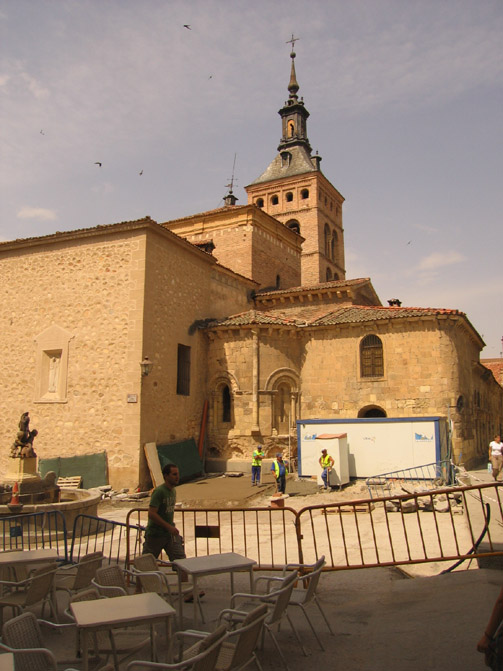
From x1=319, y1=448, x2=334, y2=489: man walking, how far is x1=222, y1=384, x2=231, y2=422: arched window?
5198mm

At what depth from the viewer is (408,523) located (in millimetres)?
10516

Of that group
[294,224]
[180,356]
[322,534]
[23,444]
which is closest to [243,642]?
[322,534]

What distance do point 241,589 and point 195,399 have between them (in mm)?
12285

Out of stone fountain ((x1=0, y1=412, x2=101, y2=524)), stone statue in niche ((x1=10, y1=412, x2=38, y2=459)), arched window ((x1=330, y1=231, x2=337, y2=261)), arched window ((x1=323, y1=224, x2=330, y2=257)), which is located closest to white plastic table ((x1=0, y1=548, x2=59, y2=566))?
stone fountain ((x1=0, y1=412, x2=101, y2=524))

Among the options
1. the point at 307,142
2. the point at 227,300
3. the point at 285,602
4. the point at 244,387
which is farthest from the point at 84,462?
the point at 307,142

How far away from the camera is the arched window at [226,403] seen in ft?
62.9

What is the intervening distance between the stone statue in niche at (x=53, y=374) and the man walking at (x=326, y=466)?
8905 millimetres

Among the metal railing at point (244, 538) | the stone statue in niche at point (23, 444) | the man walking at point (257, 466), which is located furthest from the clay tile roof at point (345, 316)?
the stone statue in niche at point (23, 444)

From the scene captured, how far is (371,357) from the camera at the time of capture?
18.4 m

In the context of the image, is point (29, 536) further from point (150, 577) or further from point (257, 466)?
point (257, 466)

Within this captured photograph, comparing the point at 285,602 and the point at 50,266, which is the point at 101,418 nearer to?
the point at 50,266

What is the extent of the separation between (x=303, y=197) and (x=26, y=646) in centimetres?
3772

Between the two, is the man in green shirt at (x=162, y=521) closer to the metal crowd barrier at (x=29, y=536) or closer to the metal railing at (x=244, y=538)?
the metal railing at (x=244, y=538)

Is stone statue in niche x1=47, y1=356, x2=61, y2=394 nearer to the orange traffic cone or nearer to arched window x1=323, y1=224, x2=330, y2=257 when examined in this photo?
the orange traffic cone
